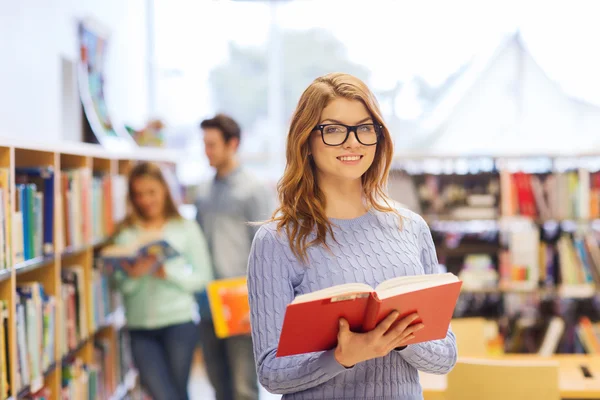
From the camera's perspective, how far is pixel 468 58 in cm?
602

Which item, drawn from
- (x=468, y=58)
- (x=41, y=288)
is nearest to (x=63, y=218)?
(x=41, y=288)

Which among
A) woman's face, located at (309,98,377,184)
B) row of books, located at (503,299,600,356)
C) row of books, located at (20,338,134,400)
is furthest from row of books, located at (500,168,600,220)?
woman's face, located at (309,98,377,184)

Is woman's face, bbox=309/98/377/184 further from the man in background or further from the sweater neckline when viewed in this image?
the man in background

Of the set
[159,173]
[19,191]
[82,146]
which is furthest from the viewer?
[159,173]

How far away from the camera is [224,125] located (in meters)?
3.39

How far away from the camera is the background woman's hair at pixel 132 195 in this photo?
11.1 feet

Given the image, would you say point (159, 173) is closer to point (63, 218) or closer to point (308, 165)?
point (63, 218)

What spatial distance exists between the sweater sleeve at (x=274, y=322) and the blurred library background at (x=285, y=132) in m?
1.06

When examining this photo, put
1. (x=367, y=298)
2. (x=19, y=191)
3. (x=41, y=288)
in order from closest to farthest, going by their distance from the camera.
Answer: (x=367, y=298) → (x=19, y=191) → (x=41, y=288)

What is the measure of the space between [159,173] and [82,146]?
412mm

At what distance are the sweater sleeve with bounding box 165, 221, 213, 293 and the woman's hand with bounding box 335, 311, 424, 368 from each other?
6.49 ft

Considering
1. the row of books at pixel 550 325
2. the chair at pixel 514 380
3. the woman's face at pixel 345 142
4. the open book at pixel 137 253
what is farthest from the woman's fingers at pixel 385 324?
the row of books at pixel 550 325

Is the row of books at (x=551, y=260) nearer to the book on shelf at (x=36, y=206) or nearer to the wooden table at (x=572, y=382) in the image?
the wooden table at (x=572, y=382)

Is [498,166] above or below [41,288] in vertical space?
above
